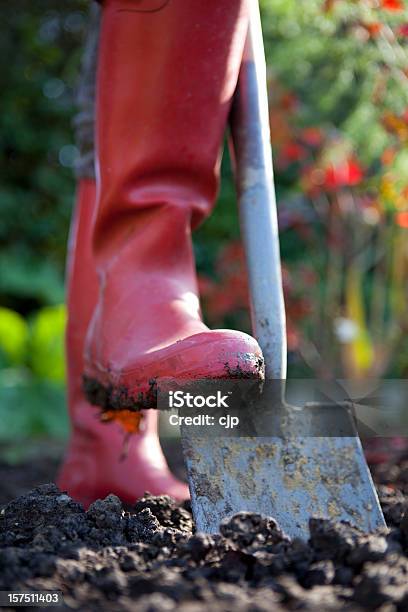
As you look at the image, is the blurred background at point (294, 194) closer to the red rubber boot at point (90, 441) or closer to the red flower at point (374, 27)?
the red flower at point (374, 27)

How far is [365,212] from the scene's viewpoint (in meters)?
3.73

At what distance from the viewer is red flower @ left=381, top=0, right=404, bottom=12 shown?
188 cm

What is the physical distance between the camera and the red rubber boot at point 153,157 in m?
1.24

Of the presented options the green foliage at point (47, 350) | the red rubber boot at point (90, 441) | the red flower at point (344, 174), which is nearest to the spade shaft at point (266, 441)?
the red rubber boot at point (90, 441)

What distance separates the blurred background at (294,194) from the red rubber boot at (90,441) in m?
0.80

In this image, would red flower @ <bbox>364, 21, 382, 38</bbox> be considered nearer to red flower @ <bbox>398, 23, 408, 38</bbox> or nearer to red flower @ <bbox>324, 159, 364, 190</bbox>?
red flower @ <bbox>398, 23, 408, 38</bbox>

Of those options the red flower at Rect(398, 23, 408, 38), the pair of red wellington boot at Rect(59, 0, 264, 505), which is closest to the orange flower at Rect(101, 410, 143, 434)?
the pair of red wellington boot at Rect(59, 0, 264, 505)

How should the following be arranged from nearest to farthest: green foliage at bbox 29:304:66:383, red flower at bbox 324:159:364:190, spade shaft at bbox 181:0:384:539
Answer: spade shaft at bbox 181:0:384:539, red flower at bbox 324:159:364:190, green foliage at bbox 29:304:66:383

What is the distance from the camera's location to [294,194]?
434cm

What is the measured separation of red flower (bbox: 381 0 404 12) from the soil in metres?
1.23

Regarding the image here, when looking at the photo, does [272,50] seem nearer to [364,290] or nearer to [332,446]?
[332,446]

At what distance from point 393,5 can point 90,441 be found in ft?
3.87

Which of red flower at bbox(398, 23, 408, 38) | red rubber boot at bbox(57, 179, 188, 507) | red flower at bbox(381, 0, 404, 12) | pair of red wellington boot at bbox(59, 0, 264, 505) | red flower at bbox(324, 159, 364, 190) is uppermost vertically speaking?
red flower at bbox(381, 0, 404, 12)

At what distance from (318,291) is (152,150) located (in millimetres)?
3116
